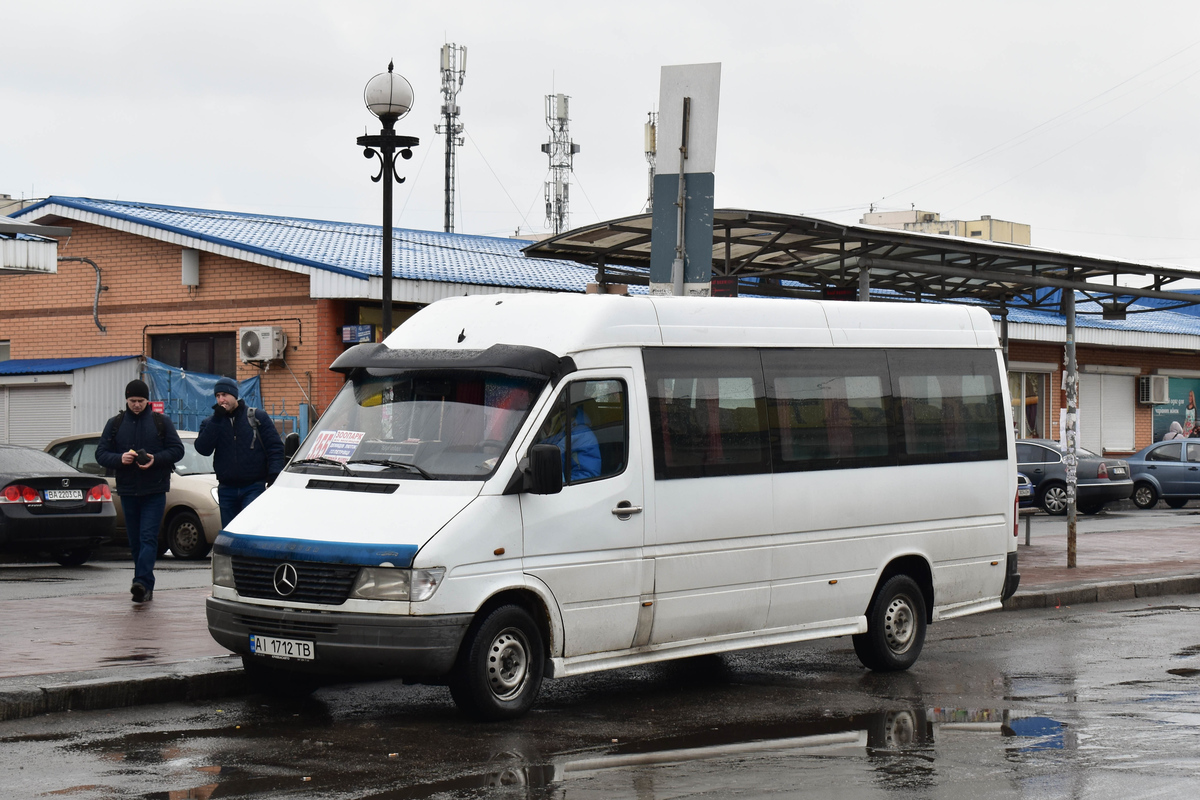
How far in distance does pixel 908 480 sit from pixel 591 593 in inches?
119

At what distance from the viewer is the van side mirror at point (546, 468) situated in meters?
8.09

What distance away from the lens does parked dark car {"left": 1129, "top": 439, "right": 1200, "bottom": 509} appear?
31969 mm

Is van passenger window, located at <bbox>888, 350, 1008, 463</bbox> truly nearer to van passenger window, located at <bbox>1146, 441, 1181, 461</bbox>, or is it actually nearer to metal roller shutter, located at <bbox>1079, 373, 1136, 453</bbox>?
van passenger window, located at <bbox>1146, 441, 1181, 461</bbox>

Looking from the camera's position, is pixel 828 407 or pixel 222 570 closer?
pixel 222 570

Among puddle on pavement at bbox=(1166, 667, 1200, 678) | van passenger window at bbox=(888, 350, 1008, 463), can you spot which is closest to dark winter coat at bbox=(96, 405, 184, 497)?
van passenger window at bbox=(888, 350, 1008, 463)

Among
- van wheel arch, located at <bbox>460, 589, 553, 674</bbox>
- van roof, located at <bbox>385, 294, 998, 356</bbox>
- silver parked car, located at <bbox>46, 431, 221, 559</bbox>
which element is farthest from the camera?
silver parked car, located at <bbox>46, 431, 221, 559</bbox>

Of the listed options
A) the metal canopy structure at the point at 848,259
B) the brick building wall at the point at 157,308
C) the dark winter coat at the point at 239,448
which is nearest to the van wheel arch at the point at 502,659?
the dark winter coat at the point at 239,448

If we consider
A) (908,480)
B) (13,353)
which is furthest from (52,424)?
(908,480)

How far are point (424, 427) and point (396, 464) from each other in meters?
0.29

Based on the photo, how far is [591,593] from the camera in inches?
336

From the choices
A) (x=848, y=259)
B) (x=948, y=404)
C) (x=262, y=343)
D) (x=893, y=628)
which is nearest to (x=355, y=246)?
(x=262, y=343)

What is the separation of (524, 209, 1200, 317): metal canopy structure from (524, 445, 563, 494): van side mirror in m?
7.16

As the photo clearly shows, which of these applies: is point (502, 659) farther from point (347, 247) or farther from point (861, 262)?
point (347, 247)

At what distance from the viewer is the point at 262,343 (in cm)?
2338
